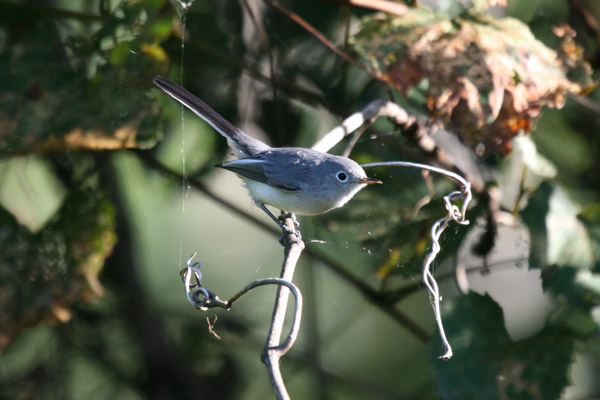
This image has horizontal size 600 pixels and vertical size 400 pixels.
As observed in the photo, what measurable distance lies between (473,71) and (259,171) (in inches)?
27.0

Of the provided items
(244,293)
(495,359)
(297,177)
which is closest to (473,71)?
(297,177)

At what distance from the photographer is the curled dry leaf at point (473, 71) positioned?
1.86 m

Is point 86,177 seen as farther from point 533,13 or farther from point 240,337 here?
point 533,13

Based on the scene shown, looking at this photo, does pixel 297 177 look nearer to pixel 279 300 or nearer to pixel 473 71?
pixel 473 71

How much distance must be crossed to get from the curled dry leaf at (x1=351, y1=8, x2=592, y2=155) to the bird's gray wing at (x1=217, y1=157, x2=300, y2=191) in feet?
1.46

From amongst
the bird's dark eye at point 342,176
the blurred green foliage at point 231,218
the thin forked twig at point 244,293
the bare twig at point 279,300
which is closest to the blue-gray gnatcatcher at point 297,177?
the bird's dark eye at point 342,176

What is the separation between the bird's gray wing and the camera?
6.05ft

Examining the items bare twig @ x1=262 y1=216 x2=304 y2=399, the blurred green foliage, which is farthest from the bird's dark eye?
bare twig @ x1=262 y1=216 x2=304 y2=399

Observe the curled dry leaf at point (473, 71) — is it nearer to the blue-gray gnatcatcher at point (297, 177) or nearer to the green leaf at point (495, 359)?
the blue-gray gnatcatcher at point (297, 177)

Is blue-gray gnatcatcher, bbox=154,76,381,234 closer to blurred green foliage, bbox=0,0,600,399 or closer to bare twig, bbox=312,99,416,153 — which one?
bare twig, bbox=312,99,416,153

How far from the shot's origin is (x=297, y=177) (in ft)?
6.03

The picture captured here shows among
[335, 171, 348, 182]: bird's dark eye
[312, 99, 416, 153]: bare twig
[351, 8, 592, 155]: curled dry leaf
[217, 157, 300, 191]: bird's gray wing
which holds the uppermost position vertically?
[351, 8, 592, 155]: curled dry leaf

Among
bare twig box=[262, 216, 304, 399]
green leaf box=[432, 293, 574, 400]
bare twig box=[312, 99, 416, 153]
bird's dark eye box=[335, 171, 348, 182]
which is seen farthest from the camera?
green leaf box=[432, 293, 574, 400]

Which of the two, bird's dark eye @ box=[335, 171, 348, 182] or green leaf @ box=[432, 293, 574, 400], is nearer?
bird's dark eye @ box=[335, 171, 348, 182]
